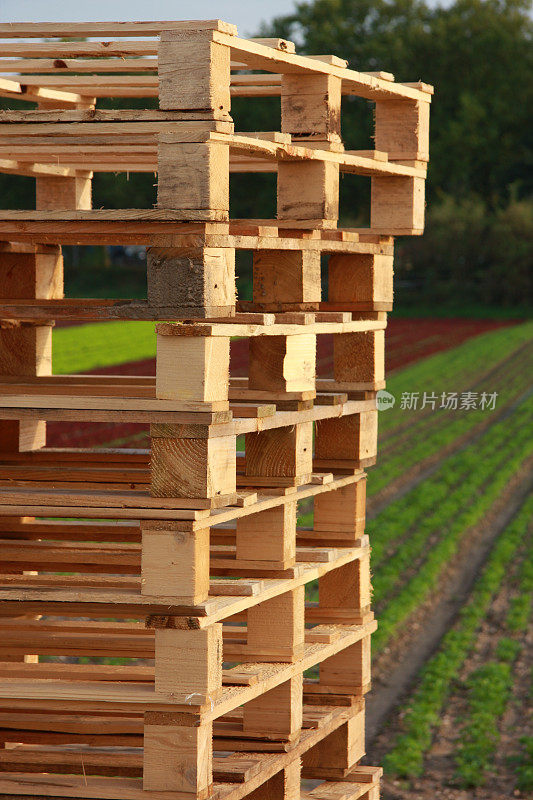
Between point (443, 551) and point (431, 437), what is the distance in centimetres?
791

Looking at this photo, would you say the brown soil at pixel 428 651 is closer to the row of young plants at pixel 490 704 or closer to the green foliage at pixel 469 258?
the row of young plants at pixel 490 704

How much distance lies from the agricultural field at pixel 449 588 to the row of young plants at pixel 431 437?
39 mm

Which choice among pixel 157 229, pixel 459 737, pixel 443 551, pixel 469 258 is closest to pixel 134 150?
pixel 157 229

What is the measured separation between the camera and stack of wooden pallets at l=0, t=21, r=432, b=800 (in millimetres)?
3699

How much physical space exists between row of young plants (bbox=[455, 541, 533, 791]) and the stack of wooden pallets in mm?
3265

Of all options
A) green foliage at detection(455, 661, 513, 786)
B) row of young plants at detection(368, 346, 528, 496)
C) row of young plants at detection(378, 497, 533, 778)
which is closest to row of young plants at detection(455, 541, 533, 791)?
green foliage at detection(455, 661, 513, 786)

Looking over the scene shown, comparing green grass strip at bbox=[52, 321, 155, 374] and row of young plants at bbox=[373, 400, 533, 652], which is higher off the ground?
green grass strip at bbox=[52, 321, 155, 374]

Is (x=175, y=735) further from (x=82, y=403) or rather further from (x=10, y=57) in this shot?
(x=10, y=57)

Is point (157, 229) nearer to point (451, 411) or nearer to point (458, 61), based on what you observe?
point (451, 411)

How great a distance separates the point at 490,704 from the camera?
364 inches

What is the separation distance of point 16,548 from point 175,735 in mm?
1323

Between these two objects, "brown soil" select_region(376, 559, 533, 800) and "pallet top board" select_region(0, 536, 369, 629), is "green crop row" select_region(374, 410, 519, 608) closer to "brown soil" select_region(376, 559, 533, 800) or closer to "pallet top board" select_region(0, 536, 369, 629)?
"brown soil" select_region(376, 559, 533, 800)

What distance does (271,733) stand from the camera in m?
4.38

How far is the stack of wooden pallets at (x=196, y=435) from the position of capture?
370 centimetres
